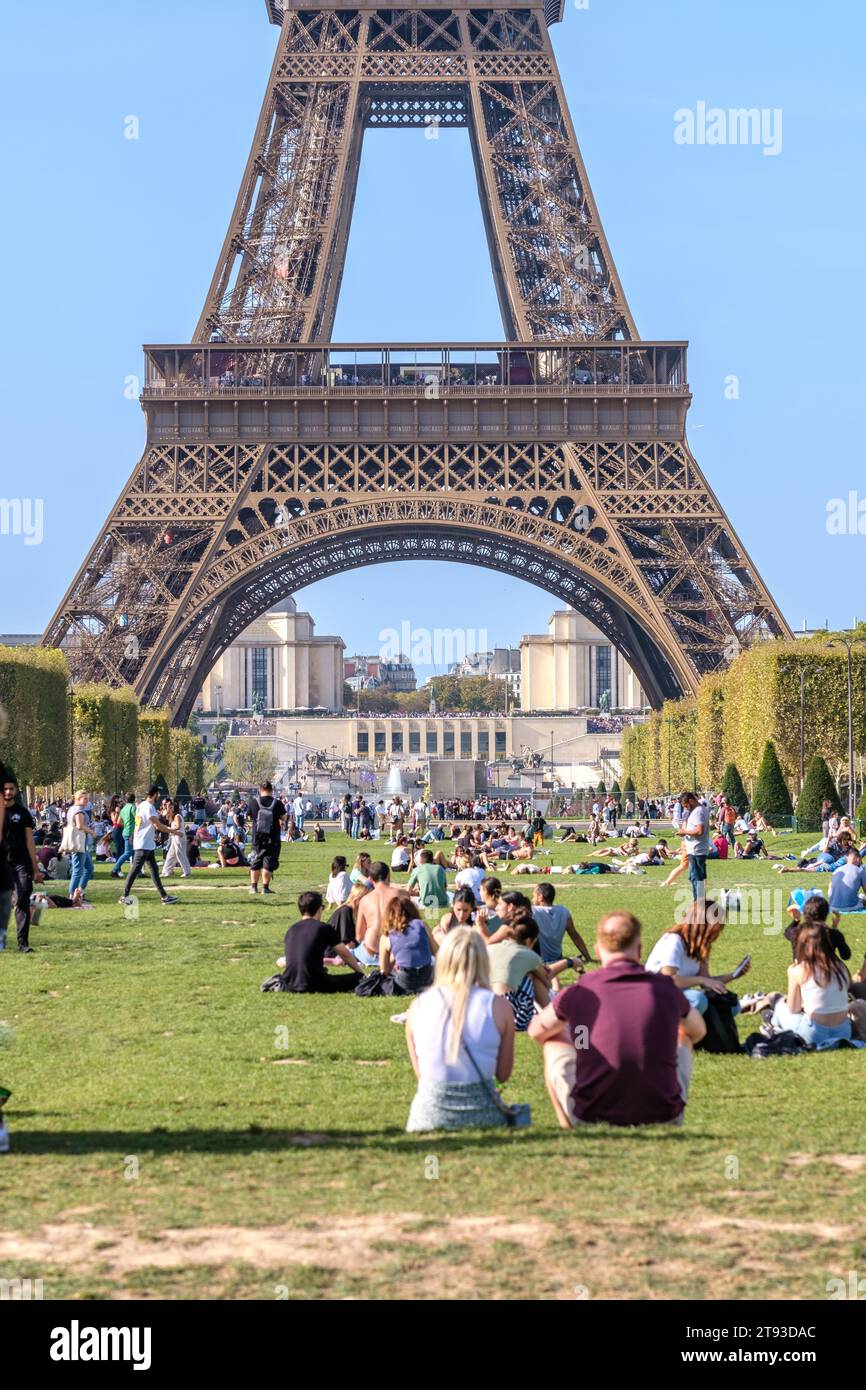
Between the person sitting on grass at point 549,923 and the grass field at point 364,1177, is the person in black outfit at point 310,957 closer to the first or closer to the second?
the grass field at point 364,1177

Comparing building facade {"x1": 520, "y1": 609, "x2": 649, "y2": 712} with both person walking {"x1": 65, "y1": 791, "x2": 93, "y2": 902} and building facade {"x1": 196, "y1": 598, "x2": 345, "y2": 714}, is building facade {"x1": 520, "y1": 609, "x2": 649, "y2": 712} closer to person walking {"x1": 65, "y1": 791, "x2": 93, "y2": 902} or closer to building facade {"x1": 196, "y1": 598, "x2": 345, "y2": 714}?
building facade {"x1": 196, "y1": 598, "x2": 345, "y2": 714}

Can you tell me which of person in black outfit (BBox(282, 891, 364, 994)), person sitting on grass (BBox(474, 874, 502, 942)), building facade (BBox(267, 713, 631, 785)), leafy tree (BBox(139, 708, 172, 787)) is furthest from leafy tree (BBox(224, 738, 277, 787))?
person in black outfit (BBox(282, 891, 364, 994))

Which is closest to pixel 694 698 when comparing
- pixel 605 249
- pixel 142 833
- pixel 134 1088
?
pixel 605 249

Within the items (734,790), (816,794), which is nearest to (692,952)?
(816,794)

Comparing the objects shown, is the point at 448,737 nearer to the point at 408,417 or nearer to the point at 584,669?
the point at 584,669

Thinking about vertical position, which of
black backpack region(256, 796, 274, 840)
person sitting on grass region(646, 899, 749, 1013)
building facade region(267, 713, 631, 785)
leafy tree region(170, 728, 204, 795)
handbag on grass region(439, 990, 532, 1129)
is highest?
building facade region(267, 713, 631, 785)

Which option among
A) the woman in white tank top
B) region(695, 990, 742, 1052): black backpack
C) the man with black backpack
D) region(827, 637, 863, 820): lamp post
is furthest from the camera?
region(827, 637, 863, 820): lamp post
